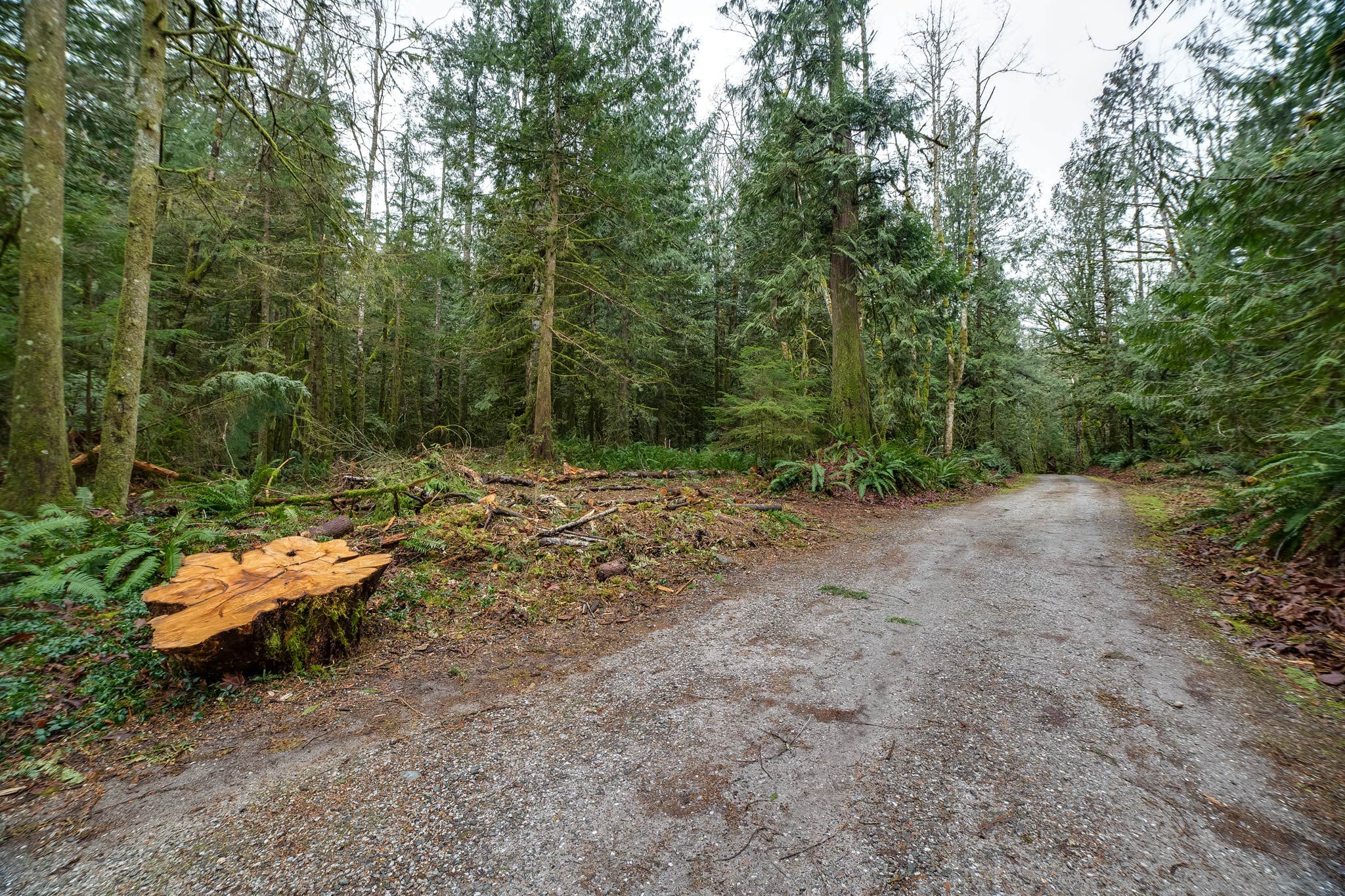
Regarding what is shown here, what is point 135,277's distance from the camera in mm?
5512

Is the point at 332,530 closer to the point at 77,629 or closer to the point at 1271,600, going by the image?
the point at 77,629

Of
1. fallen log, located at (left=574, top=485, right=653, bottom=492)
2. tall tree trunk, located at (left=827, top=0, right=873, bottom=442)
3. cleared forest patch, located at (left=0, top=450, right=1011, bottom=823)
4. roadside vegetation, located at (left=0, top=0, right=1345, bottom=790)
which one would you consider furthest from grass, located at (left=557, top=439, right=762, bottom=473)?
cleared forest patch, located at (left=0, top=450, right=1011, bottom=823)

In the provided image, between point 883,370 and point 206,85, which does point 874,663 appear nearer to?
point 206,85

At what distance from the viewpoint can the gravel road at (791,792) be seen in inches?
71.9

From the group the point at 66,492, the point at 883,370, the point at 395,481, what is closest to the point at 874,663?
the point at 395,481

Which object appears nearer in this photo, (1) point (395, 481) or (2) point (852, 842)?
(2) point (852, 842)

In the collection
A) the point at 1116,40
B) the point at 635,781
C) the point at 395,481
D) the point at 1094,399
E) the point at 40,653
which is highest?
the point at 1116,40

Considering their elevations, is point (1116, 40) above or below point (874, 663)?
above

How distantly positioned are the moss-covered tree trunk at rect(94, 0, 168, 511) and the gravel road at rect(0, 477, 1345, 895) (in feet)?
16.6

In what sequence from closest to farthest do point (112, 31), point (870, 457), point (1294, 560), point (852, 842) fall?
1. point (852, 842)
2. point (1294, 560)
3. point (112, 31)
4. point (870, 457)

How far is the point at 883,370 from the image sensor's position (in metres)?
15.9

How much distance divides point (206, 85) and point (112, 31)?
1.05 m

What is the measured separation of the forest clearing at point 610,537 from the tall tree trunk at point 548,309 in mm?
121

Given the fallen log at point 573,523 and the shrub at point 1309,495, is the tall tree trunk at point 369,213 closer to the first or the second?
the fallen log at point 573,523
